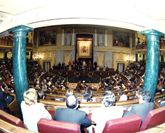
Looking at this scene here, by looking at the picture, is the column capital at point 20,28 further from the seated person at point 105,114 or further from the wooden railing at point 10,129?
the wooden railing at point 10,129

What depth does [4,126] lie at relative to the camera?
252 cm

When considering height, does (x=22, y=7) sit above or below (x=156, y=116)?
above

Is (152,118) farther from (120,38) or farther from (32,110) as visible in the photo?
(120,38)

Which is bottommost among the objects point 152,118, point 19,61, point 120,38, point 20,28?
point 152,118

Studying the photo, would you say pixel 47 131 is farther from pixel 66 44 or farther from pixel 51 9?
pixel 66 44

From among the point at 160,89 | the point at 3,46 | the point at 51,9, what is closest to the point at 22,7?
the point at 51,9

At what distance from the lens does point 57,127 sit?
8.86 ft

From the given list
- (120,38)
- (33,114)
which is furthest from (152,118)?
(120,38)

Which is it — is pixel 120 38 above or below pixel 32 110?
above

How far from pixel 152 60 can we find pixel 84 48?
53.6 ft

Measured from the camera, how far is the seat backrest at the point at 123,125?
286 centimetres

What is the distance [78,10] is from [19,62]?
230 centimetres

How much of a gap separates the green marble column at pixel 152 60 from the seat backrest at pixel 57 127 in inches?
209

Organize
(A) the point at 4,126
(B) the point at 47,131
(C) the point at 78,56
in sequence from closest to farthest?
1. (A) the point at 4,126
2. (B) the point at 47,131
3. (C) the point at 78,56
